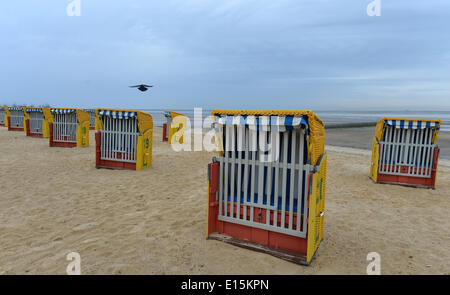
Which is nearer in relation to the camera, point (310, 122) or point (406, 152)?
point (310, 122)

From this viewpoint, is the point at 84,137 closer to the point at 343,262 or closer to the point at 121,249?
the point at 121,249

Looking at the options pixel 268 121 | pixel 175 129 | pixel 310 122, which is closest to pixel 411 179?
pixel 310 122

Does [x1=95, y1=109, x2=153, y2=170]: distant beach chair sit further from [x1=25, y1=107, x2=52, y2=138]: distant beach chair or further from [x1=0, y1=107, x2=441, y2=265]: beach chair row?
[x1=25, y1=107, x2=52, y2=138]: distant beach chair

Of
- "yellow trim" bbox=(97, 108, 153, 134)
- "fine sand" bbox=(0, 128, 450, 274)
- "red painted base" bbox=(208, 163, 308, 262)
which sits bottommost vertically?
"fine sand" bbox=(0, 128, 450, 274)

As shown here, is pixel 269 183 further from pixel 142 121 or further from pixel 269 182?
pixel 142 121

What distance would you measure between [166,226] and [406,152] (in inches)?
299

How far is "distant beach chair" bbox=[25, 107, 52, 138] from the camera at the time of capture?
1859cm

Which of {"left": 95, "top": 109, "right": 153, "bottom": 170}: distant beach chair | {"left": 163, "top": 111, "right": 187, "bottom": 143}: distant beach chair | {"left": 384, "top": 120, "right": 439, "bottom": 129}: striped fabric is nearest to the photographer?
{"left": 384, "top": 120, "right": 439, "bottom": 129}: striped fabric

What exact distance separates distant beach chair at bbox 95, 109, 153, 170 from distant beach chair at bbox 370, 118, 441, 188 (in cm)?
768

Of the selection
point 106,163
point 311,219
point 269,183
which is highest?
point 269,183

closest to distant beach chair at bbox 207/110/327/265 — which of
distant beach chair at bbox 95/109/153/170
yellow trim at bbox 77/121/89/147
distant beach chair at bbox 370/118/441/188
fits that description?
distant beach chair at bbox 370/118/441/188

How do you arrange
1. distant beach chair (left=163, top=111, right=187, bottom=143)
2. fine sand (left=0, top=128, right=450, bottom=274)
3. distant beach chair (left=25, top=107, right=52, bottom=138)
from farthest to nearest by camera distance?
distant beach chair (left=25, top=107, right=52, bottom=138)
distant beach chair (left=163, top=111, right=187, bottom=143)
fine sand (left=0, top=128, right=450, bottom=274)

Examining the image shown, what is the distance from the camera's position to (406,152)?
8.71m
